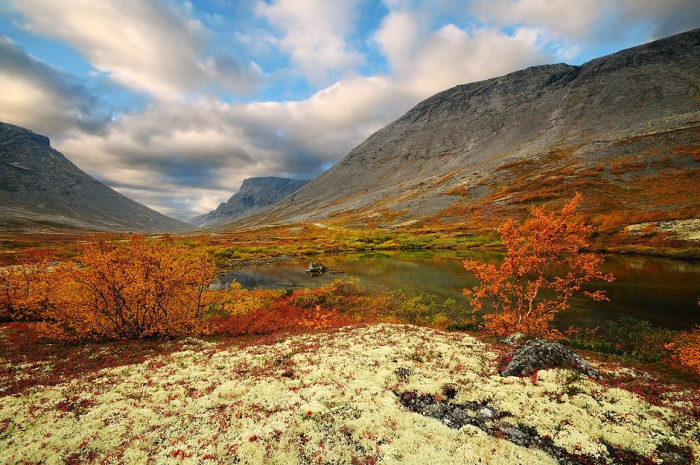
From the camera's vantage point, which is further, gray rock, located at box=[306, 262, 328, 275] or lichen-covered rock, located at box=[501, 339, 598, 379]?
gray rock, located at box=[306, 262, 328, 275]

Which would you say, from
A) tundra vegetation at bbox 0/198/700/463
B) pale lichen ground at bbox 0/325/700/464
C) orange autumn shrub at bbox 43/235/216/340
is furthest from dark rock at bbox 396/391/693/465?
orange autumn shrub at bbox 43/235/216/340

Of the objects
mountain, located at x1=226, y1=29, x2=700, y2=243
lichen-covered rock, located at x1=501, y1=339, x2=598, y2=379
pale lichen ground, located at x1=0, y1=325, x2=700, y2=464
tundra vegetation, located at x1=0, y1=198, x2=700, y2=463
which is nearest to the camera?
pale lichen ground, located at x1=0, y1=325, x2=700, y2=464

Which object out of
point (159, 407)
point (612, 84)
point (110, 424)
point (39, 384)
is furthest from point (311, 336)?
point (612, 84)

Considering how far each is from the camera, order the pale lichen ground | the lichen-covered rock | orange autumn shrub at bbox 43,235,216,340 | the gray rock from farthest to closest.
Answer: the gray rock, orange autumn shrub at bbox 43,235,216,340, the lichen-covered rock, the pale lichen ground

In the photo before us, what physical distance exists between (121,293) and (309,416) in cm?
1594

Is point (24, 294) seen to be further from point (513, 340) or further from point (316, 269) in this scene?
point (316, 269)

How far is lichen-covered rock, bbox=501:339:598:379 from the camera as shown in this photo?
11992 mm

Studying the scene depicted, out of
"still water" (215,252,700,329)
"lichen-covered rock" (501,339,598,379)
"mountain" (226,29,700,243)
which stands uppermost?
"mountain" (226,29,700,243)

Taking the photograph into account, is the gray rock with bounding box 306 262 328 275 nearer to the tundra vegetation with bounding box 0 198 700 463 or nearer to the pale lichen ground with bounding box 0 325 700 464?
the tundra vegetation with bounding box 0 198 700 463

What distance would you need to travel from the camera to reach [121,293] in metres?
18.6

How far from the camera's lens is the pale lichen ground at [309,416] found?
26.1 ft

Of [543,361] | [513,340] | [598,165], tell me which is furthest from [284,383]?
[598,165]

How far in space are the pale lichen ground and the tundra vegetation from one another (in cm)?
5

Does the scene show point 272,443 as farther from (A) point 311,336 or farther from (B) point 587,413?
(A) point 311,336
